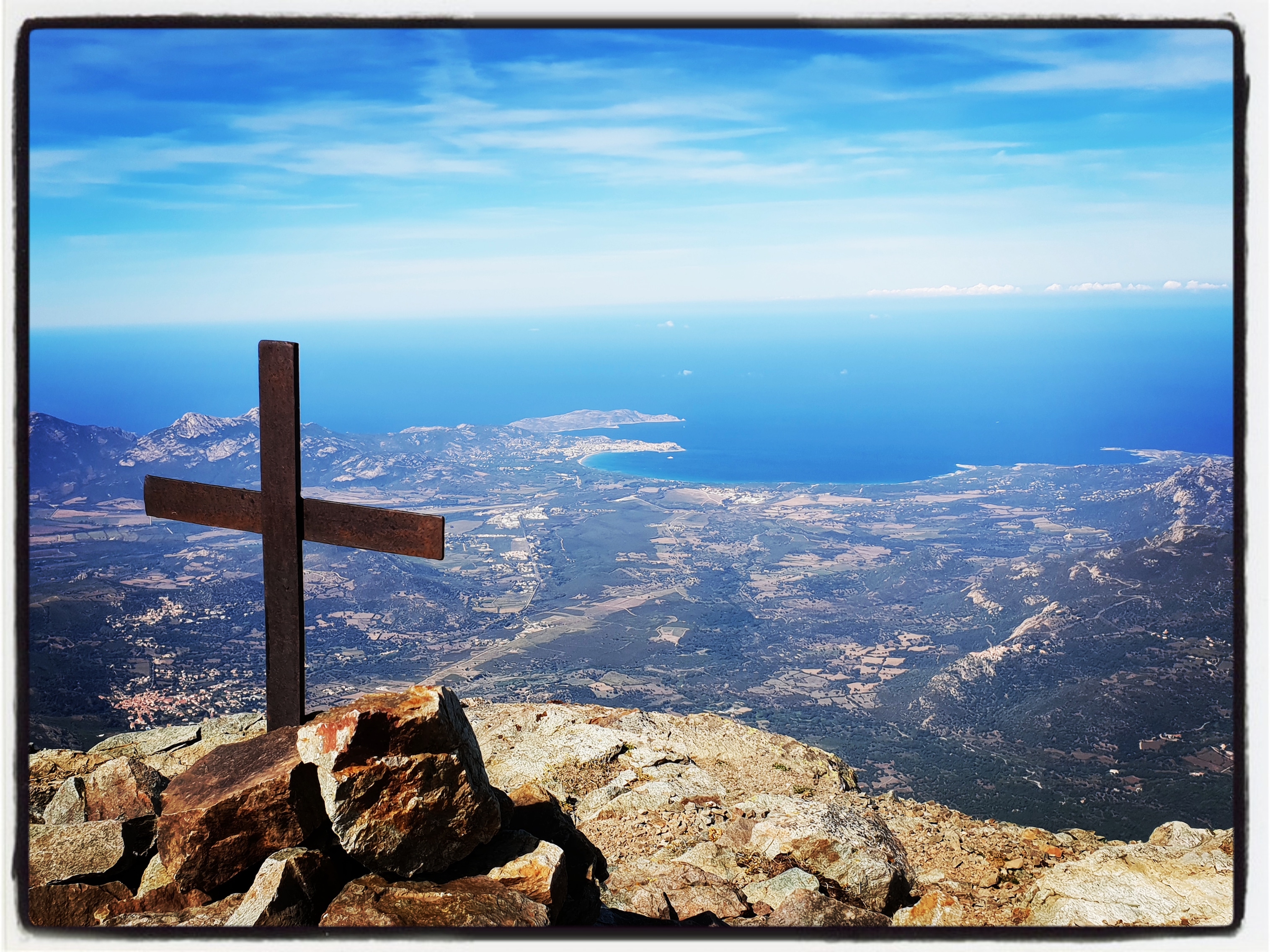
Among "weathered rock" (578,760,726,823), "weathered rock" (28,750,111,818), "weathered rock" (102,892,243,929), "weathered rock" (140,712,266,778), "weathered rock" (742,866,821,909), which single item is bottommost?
"weathered rock" (578,760,726,823)

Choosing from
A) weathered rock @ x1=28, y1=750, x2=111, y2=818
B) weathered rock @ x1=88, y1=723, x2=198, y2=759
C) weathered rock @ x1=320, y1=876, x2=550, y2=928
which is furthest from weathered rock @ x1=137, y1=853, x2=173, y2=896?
weathered rock @ x1=88, y1=723, x2=198, y2=759

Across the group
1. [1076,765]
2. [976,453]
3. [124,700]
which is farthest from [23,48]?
[976,453]

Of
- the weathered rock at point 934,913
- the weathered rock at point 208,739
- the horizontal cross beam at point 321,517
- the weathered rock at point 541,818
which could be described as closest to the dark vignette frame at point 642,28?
the horizontal cross beam at point 321,517

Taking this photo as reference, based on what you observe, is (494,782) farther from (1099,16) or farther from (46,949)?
(1099,16)

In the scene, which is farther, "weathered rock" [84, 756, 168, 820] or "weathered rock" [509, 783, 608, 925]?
"weathered rock" [84, 756, 168, 820]

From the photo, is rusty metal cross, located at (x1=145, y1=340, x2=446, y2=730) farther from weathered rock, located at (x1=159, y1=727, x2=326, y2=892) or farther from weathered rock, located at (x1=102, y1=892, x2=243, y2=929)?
weathered rock, located at (x1=102, y1=892, x2=243, y2=929)

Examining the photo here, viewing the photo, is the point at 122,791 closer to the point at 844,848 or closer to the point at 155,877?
the point at 155,877
